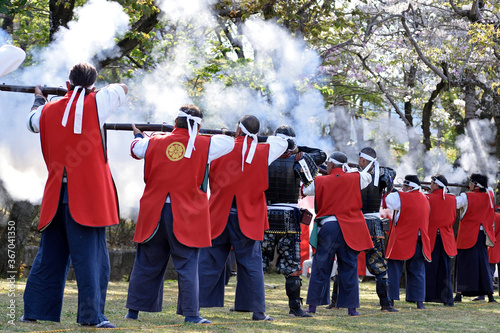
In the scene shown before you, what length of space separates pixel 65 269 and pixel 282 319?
7.37 feet

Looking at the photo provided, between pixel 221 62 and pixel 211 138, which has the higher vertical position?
pixel 221 62

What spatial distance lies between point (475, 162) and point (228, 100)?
208 inches

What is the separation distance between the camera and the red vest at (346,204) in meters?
7.27

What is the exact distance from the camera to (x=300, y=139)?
12094 millimetres

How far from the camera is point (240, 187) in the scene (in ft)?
20.5

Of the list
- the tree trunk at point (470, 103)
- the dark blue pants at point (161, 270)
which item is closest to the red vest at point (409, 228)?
the dark blue pants at point (161, 270)

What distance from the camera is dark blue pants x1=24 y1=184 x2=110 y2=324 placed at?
15.1 feet

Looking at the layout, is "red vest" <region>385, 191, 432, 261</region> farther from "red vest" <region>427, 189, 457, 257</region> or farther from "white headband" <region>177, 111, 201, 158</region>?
"white headband" <region>177, 111, 201, 158</region>

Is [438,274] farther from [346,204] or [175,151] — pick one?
[175,151]

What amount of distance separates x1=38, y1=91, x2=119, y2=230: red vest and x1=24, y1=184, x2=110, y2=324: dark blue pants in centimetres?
7

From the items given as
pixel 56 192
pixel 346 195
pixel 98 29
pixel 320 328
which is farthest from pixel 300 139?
pixel 56 192

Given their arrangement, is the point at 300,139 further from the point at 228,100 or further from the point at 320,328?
the point at 320,328

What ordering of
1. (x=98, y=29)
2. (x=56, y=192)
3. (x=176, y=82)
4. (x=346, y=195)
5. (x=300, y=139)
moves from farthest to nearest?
(x=176, y=82) → (x=300, y=139) → (x=98, y=29) → (x=346, y=195) → (x=56, y=192)

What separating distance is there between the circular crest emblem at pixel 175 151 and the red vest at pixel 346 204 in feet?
7.78
